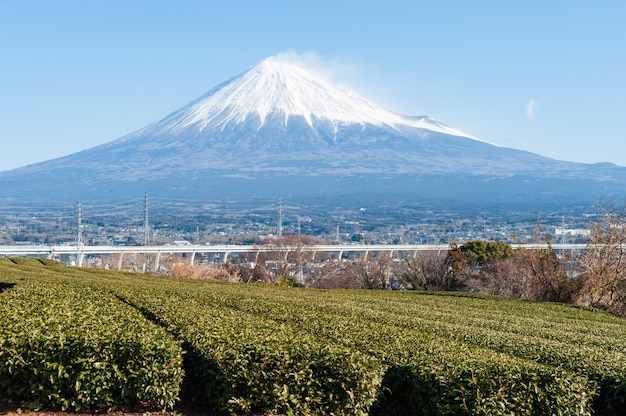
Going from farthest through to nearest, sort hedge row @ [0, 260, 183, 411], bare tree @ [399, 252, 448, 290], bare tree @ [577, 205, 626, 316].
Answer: bare tree @ [399, 252, 448, 290]
bare tree @ [577, 205, 626, 316]
hedge row @ [0, 260, 183, 411]

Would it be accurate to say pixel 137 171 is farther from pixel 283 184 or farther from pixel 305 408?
pixel 305 408

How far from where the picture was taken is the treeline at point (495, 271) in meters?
31.8

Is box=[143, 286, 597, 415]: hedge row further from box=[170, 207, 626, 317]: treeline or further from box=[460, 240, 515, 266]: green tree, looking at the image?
box=[460, 240, 515, 266]: green tree

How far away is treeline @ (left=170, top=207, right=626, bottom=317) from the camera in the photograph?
A: 31.8 metres

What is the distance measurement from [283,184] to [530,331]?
176 metres

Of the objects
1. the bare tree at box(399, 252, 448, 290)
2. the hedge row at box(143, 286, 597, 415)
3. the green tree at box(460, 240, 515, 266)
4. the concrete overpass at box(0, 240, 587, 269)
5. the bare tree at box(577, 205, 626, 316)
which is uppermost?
the hedge row at box(143, 286, 597, 415)

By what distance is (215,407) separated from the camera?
877 cm

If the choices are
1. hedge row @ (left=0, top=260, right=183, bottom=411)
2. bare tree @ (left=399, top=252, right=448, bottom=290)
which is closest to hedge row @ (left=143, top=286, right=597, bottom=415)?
hedge row @ (left=0, top=260, right=183, bottom=411)

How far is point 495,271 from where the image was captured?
47719 millimetres

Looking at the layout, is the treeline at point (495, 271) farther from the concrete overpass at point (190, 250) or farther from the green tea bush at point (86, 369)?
the green tea bush at point (86, 369)

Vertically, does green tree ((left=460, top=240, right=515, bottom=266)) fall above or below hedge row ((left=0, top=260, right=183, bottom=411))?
below

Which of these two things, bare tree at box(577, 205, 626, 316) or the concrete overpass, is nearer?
bare tree at box(577, 205, 626, 316)

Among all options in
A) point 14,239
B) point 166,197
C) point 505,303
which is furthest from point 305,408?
point 166,197

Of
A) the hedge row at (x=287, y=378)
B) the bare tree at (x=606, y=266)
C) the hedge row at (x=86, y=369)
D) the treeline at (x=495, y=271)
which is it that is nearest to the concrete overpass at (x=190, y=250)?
the treeline at (x=495, y=271)
